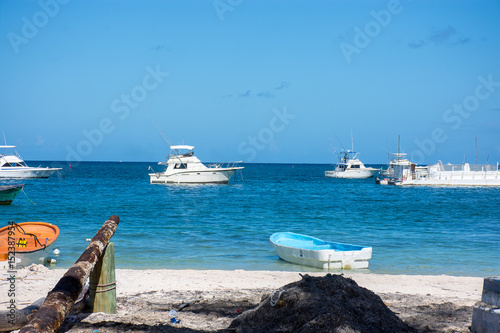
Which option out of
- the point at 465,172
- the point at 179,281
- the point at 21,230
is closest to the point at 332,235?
the point at 179,281

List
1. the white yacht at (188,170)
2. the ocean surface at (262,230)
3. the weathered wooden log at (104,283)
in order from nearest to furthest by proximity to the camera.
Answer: the weathered wooden log at (104,283) → the ocean surface at (262,230) → the white yacht at (188,170)

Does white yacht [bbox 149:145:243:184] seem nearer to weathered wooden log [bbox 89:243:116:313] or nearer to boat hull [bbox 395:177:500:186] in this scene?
boat hull [bbox 395:177:500:186]

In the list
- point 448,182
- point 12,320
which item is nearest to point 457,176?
point 448,182

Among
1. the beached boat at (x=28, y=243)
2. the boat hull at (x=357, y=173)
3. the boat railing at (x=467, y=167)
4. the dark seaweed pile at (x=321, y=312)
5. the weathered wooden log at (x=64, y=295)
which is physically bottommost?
the beached boat at (x=28, y=243)

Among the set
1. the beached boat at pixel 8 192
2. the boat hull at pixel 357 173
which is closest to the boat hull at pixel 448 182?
the boat hull at pixel 357 173

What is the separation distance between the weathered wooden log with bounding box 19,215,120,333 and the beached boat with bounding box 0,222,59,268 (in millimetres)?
5359

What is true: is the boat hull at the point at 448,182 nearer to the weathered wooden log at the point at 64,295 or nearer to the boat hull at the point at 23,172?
the boat hull at the point at 23,172

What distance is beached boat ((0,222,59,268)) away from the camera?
10469 millimetres

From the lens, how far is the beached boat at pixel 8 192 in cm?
2700

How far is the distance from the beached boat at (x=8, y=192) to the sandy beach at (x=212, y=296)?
19930 mm

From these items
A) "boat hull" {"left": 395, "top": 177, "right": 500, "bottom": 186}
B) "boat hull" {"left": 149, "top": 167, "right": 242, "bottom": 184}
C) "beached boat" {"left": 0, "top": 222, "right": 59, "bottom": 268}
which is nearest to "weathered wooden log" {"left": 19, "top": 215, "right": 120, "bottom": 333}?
"beached boat" {"left": 0, "top": 222, "right": 59, "bottom": 268}

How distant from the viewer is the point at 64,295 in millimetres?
4535

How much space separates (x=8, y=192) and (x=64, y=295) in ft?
85.9

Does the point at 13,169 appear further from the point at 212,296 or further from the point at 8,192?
the point at 212,296
